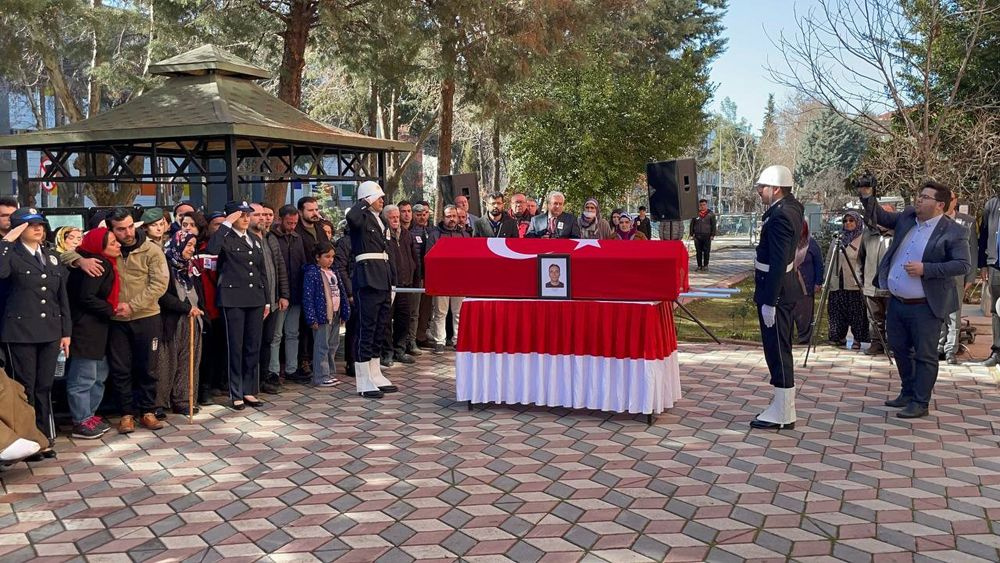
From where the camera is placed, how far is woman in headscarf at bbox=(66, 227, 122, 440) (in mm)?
6422

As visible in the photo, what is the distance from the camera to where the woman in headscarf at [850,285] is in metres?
10.4

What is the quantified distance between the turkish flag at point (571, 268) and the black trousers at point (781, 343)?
2.42 feet

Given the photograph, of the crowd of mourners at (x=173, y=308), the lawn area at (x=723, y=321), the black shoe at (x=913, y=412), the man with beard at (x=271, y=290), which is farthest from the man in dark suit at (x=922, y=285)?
the man with beard at (x=271, y=290)

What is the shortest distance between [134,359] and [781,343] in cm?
493

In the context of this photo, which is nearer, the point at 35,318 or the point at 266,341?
the point at 35,318

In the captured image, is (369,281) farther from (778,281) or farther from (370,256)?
(778,281)

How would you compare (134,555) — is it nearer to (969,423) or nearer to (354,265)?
(354,265)

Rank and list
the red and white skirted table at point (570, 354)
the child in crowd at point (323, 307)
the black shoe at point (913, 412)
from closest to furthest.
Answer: the red and white skirted table at point (570, 354), the black shoe at point (913, 412), the child in crowd at point (323, 307)

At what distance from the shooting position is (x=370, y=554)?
14.3 ft

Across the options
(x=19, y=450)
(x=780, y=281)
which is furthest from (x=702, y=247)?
(x=19, y=450)

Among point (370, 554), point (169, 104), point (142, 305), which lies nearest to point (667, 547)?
point (370, 554)

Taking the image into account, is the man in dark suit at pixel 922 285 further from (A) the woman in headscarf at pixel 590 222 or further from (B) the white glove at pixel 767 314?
(A) the woman in headscarf at pixel 590 222

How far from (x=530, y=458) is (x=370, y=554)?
187cm

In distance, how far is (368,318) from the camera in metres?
7.91
